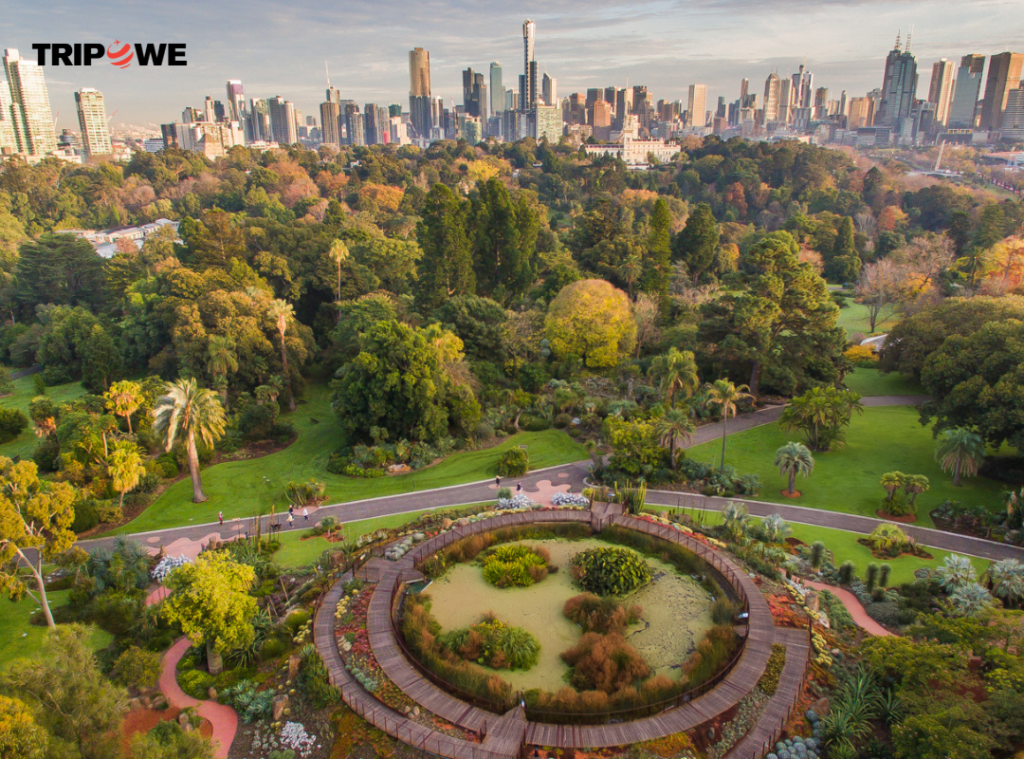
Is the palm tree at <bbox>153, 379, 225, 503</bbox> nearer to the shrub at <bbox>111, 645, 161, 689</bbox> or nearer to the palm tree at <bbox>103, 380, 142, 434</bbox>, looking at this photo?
the palm tree at <bbox>103, 380, 142, 434</bbox>

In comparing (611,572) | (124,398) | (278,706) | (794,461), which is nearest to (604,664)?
(611,572)

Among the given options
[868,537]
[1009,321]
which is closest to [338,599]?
[868,537]

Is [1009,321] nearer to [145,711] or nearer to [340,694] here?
[340,694]

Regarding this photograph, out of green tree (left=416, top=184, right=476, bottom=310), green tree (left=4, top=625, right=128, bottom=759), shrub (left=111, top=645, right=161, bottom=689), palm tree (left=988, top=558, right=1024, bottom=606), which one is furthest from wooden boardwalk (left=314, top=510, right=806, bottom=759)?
green tree (left=416, top=184, right=476, bottom=310)

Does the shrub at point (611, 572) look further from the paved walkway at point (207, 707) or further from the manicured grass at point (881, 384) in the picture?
the manicured grass at point (881, 384)

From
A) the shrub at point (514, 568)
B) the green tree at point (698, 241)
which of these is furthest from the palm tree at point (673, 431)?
the green tree at point (698, 241)

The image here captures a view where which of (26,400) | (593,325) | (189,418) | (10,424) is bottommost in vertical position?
(26,400)

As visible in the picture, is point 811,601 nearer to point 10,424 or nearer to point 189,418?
point 189,418
